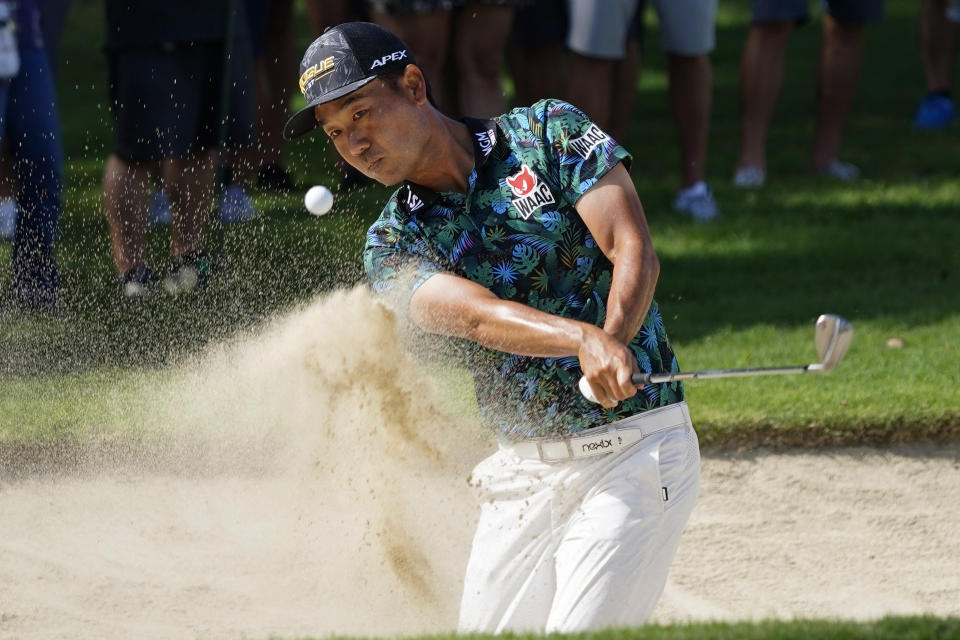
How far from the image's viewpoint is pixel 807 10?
9.39 m

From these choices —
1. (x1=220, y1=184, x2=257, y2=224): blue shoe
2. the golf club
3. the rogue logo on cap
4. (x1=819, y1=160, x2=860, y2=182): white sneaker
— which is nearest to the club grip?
the golf club

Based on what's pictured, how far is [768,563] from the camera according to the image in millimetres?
5805

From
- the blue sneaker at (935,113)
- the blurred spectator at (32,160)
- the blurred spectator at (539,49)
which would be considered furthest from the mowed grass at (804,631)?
the blue sneaker at (935,113)

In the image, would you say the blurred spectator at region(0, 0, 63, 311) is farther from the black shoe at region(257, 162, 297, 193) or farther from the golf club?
the golf club

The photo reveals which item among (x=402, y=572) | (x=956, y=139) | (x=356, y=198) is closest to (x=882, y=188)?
(x=956, y=139)

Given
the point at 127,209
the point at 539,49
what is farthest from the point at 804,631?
the point at 539,49

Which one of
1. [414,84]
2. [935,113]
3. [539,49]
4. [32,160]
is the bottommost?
[935,113]

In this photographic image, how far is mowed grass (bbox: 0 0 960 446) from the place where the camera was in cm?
630

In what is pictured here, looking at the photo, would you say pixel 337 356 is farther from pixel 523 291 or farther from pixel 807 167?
pixel 807 167

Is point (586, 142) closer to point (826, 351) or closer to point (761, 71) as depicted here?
point (826, 351)

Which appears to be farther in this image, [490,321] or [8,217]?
[8,217]

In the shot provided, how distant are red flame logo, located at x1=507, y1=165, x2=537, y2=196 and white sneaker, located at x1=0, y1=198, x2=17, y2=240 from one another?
15.7ft

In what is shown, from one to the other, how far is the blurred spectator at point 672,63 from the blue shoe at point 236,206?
6.41 feet

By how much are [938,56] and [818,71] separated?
86.0 inches
